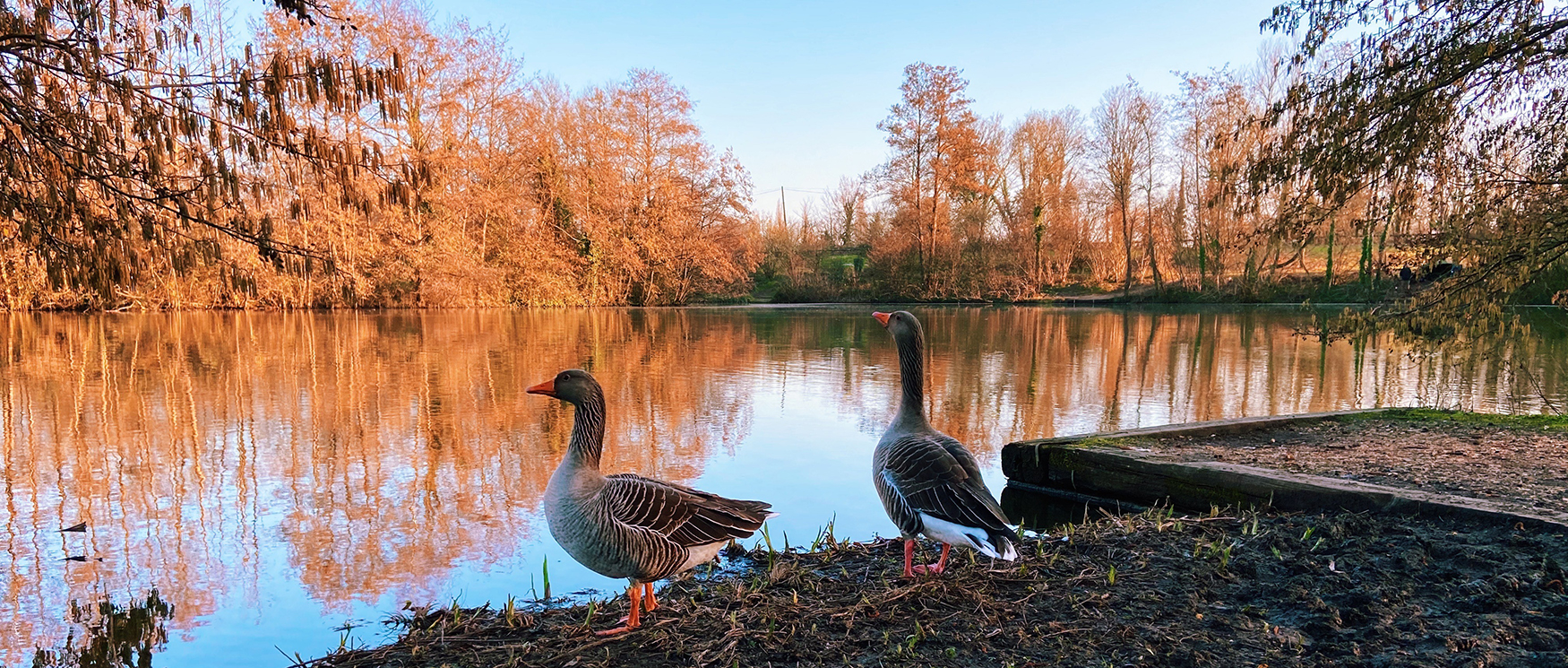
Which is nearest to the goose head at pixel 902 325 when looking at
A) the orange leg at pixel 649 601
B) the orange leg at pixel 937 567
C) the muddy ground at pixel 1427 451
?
the orange leg at pixel 937 567

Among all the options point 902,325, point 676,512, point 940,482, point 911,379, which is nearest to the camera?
point 676,512

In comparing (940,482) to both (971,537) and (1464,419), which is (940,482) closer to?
(971,537)

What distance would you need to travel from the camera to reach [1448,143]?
7812 mm

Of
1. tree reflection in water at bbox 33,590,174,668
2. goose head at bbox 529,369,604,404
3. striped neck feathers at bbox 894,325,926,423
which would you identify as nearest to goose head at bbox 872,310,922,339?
striped neck feathers at bbox 894,325,926,423

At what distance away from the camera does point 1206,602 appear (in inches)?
141

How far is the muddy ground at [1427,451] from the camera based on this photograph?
521 centimetres

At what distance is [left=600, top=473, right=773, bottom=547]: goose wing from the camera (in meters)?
3.76

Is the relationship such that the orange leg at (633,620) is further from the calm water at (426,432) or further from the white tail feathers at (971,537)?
the white tail feathers at (971,537)

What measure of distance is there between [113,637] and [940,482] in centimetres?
436

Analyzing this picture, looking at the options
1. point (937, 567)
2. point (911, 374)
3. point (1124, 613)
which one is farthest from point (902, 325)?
point (1124, 613)

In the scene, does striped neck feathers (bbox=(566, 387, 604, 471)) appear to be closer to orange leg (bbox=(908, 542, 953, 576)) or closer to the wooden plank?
orange leg (bbox=(908, 542, 953, 576))

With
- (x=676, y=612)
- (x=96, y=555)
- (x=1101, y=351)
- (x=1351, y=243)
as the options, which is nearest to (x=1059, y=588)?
(x=676, y=612)

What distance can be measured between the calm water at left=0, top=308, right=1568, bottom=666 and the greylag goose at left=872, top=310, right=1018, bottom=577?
146cm

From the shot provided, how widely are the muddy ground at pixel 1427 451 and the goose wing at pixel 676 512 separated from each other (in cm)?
421
